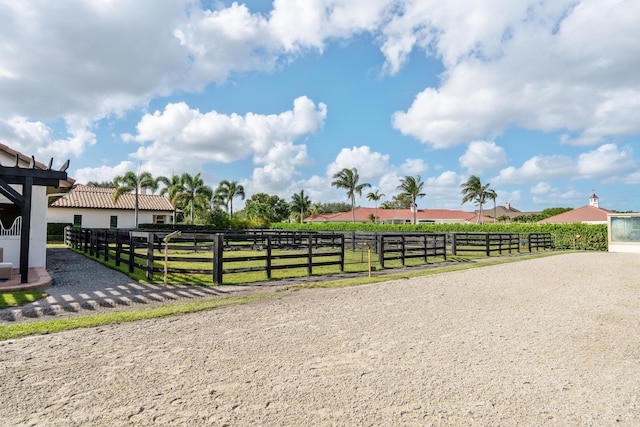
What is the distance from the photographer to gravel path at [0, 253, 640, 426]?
3041 millimetres

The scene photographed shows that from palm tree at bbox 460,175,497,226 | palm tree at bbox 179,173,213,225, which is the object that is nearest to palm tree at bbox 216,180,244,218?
palm tree at bbox 179,173,213,225

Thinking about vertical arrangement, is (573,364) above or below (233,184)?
below

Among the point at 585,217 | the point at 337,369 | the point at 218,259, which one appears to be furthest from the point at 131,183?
the point at 585,217

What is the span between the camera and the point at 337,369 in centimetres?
395

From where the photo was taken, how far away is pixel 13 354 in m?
4.34

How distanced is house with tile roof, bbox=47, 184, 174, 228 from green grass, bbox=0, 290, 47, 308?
2639cm

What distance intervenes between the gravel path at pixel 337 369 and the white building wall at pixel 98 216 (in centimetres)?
3153

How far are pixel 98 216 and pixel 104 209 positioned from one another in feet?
2.58

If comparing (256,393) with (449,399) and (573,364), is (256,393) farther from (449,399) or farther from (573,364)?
Result: (573,364)

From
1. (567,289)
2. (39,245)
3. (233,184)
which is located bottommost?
(567,289)

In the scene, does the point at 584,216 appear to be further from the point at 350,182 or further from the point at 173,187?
the point at 173,187

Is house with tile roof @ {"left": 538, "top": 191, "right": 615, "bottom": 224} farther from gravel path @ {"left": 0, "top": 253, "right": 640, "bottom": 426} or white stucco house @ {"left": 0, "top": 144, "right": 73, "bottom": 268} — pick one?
white stucco house @ {"left": 0, "top": 144, "right": 73, "bottom": 268}

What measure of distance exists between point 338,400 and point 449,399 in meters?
0.99

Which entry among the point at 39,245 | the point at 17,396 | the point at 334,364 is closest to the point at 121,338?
the point at 17,396
